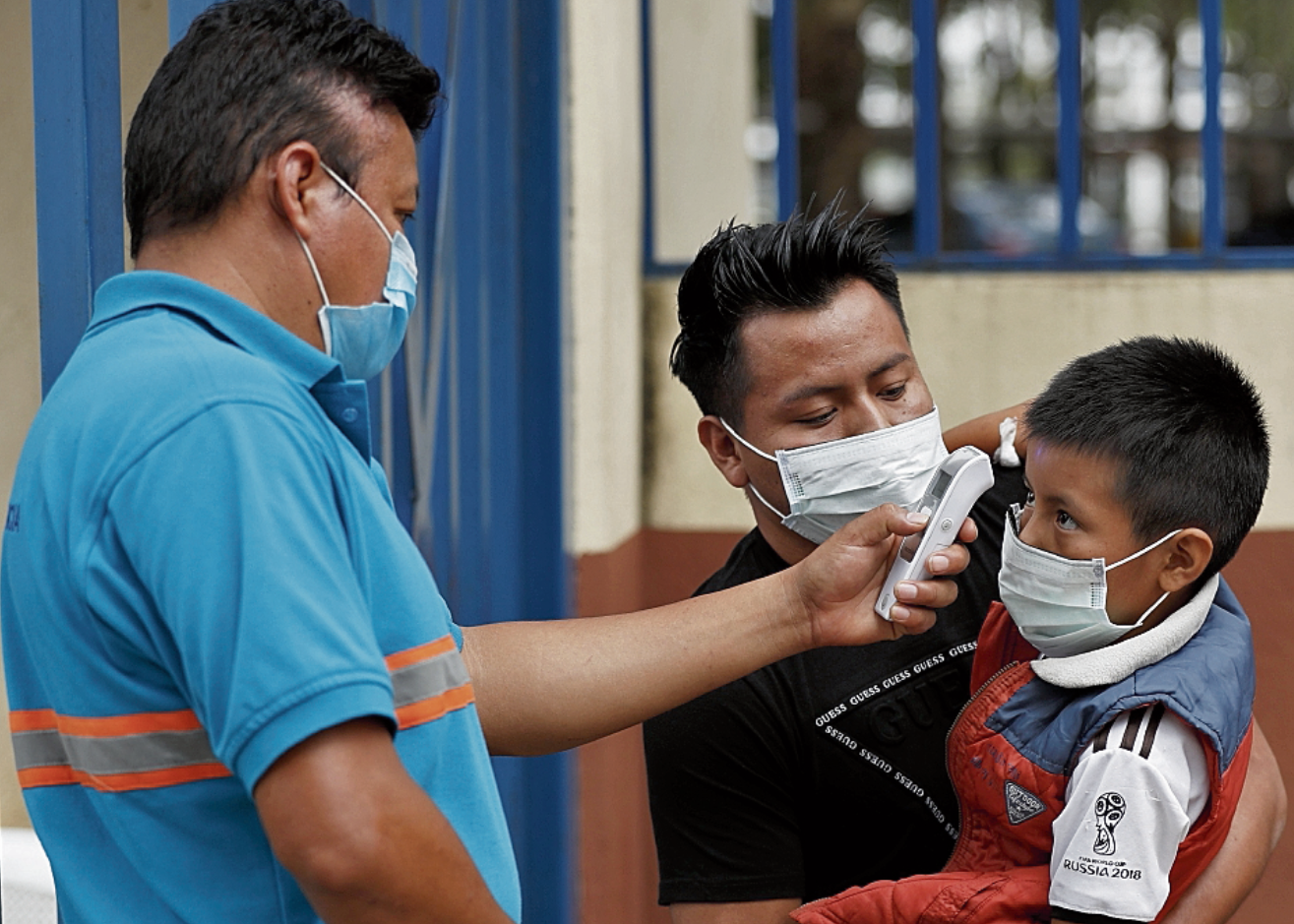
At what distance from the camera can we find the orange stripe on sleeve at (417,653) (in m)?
1.21

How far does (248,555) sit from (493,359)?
7.27 feet

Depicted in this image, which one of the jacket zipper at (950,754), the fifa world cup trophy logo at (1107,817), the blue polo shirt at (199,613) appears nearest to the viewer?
the blue polo shirt at (199,613)

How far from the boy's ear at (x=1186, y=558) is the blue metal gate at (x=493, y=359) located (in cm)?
148

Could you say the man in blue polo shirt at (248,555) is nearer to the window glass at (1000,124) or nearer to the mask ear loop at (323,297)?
the mask ear loop at (323,297)

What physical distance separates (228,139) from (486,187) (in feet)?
6.25

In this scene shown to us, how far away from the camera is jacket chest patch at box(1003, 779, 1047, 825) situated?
5.33ft

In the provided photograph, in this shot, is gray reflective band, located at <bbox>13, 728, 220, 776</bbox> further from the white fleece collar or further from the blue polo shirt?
the white fleece collar

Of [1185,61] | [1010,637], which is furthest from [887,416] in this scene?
[1185,61]

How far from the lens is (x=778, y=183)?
3.79 m

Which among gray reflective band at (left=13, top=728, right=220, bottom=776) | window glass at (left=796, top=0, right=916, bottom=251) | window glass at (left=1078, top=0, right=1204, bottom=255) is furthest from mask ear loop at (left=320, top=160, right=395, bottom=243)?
window glass at (left=1078, top=0, right=1204, bottom=255)

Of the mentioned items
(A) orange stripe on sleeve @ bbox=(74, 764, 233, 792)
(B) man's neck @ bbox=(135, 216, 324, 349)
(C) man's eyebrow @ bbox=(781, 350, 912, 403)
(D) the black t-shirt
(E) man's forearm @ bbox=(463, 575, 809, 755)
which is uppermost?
(B) man's neck @ bbox=(135, 216, 324, 349)

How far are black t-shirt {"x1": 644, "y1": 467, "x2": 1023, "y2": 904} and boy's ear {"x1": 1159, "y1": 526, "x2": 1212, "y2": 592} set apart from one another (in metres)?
0.33

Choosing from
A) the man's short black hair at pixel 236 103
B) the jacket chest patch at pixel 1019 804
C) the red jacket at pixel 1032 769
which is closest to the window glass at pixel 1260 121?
the red jacket at pixel 1032 769

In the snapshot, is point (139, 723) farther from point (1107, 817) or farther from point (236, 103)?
point (1107, 817)
